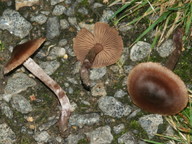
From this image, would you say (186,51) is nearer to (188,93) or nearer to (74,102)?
(188,93)

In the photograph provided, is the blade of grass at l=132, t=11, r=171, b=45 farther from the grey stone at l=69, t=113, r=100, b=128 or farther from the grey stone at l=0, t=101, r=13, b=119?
the grey stone at l=0, t=101, r=13, b=119

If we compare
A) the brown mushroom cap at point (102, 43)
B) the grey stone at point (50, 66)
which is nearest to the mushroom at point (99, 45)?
the brown mushroom cap at point (102, 43)

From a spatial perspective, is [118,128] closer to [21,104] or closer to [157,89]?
[157,89]

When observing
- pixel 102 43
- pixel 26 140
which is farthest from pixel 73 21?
pixel 26 140

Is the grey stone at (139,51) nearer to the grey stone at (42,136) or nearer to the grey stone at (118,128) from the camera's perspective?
the grey stone at (118,128)

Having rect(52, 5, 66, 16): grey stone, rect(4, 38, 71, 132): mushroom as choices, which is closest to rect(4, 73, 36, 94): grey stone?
rect(4, 38, 71, 132): mushroom

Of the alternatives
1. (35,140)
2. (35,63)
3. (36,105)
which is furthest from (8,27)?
(35,140)
